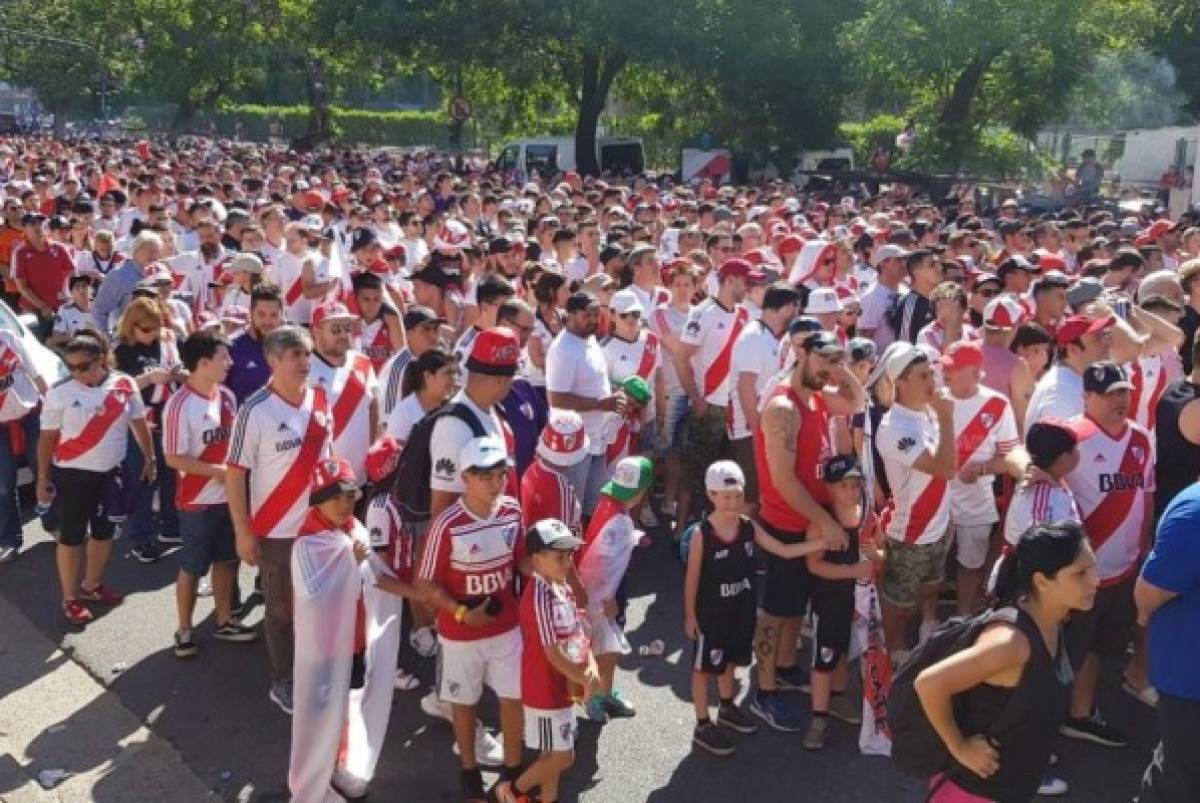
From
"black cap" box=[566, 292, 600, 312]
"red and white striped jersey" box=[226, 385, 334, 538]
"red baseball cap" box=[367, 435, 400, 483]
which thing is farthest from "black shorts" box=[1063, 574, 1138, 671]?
"red and white striped jersey" box=[226, 385, 334, 538]

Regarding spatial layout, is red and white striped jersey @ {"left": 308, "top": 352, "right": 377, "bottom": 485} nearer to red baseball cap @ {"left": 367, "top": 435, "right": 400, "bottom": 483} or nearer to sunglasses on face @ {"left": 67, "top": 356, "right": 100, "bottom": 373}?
red baseball cap @ {"left": 367, "top": 435, "right": 400, "bottom": 483}

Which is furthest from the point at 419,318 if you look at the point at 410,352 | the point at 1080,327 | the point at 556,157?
the point at 556,157

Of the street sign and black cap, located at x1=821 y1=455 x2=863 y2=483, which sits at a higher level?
black cap, located at x1=821 y1=455 x2=863 y2=483

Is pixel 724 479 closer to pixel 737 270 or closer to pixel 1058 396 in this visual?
pixel 1058 396

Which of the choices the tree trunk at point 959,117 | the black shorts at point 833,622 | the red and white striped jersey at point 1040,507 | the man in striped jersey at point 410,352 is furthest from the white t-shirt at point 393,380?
the tree trunk at point 959,117

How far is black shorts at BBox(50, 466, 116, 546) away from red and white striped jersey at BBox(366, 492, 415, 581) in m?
2.39

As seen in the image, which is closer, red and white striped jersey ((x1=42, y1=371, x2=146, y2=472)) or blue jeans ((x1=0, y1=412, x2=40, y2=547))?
red and white striped jersey ((x1=42, y1=371, x2=146, y2=472))

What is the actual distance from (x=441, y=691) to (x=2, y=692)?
8.76 ft

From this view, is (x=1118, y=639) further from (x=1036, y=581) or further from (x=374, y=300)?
(x=374, y=300)

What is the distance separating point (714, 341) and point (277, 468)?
327 centimetres

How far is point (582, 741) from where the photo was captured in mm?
5395

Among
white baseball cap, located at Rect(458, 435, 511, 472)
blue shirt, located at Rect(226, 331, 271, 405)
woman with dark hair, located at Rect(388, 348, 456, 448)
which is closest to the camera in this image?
white baseball cap, located at Rect(458, 435, 511, 472)

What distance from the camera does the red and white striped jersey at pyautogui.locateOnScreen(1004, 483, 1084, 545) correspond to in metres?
4.98

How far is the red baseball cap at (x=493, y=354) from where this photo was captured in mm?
4922
